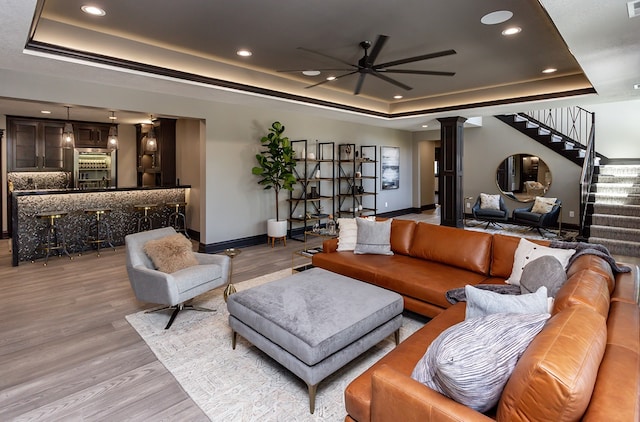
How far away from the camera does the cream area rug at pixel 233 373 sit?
216 centimetres

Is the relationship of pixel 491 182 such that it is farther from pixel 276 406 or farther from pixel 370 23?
pixel 276 406

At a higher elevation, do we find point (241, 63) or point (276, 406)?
point (241, 63)

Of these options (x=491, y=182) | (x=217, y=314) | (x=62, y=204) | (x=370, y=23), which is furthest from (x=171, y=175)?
(x=491, y=182)

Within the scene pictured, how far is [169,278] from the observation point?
3129 millimetres

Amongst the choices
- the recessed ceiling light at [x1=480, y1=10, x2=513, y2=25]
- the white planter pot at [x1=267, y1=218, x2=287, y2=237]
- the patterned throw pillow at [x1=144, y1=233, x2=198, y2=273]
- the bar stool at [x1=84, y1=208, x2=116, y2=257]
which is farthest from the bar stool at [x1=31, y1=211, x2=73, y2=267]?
the recessed ceiling light at [x1=480, y1=10, x2=513, y2=25]

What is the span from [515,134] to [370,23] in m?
6.95

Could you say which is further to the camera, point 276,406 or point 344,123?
point 344,123

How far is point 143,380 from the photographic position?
8.09ft

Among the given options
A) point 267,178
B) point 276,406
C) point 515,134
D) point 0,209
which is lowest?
point 276,406

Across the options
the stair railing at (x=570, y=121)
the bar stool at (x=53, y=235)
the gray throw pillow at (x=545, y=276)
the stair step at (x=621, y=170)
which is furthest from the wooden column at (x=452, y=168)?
the bar stool at (x=53, y=235)

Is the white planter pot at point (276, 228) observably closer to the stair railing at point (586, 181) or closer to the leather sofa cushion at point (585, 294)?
the leather sofa cushion at point (585, 294)

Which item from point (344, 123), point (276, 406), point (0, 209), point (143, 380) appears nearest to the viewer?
point (276, 406)

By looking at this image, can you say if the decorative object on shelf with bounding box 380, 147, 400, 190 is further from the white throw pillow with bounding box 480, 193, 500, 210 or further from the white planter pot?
the white planter pot

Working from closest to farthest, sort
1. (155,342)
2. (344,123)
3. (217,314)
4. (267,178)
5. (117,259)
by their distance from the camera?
(155,342) → (217,314) → (117,259) → (267,178) → (344,123)
